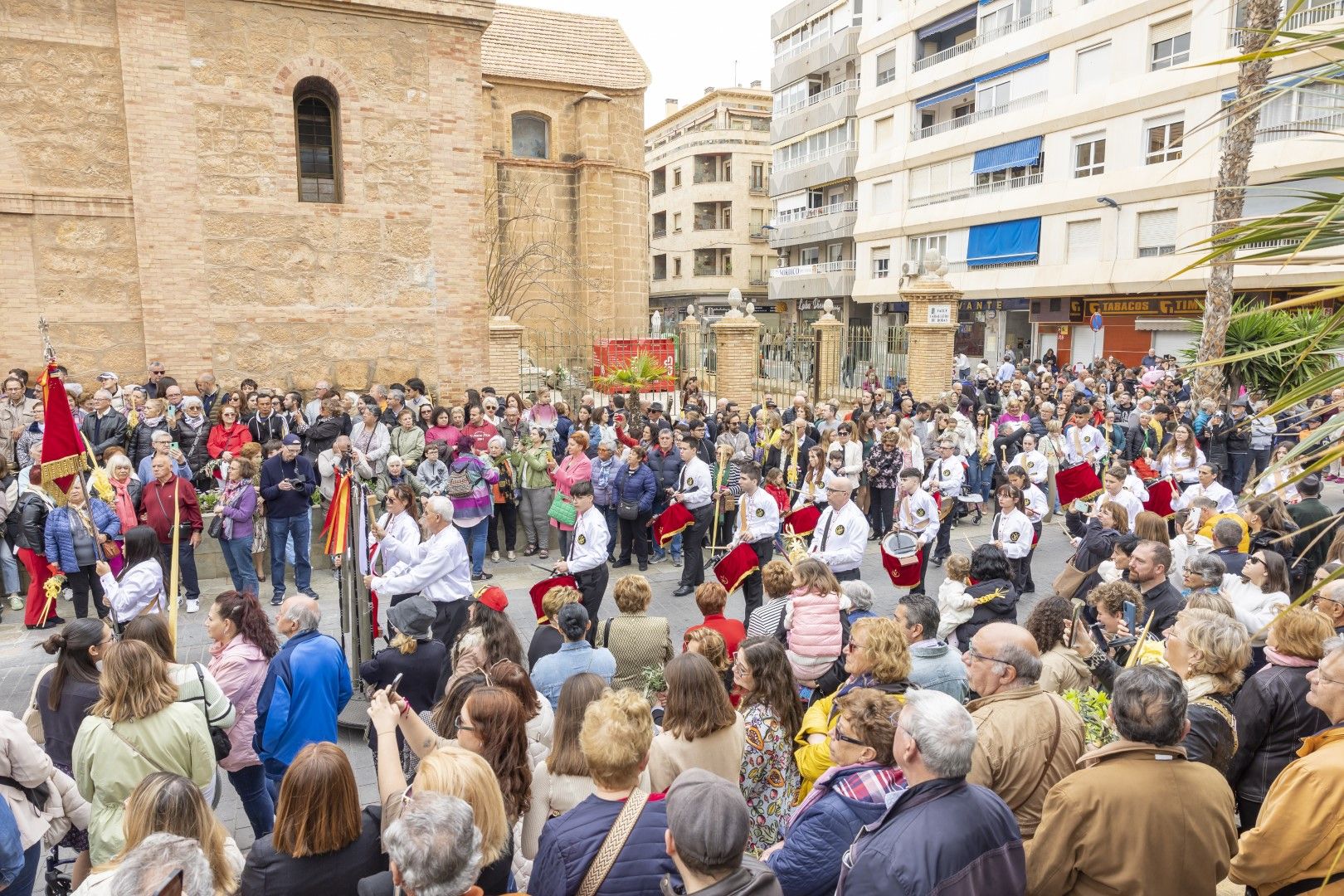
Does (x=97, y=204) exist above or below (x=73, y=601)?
above

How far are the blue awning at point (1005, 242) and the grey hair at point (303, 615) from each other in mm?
32198

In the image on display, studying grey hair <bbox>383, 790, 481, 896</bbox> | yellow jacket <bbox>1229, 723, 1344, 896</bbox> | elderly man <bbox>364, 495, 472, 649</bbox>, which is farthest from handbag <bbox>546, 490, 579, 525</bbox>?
yellow jacket <bbox>1229, 723, 1344, 896</bbox>

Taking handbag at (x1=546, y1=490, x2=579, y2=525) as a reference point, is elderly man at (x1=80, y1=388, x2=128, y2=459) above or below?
above

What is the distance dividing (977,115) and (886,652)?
3472 centimetres

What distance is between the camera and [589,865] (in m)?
3.22

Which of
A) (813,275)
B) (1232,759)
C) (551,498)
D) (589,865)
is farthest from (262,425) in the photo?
(813,275)

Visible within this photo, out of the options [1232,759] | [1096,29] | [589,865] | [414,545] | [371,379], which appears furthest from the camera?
[1096,29]

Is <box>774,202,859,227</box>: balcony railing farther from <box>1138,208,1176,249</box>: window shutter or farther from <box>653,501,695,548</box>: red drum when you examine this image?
<box>653,501,695,548</box>: red drum

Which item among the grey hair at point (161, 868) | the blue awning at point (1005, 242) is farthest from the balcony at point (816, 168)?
the grey hair at point (161, 868)

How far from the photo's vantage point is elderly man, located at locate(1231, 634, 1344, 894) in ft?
10.6

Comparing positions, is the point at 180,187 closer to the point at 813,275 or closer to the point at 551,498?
the point at 551,498

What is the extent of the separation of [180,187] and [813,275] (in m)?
34.9

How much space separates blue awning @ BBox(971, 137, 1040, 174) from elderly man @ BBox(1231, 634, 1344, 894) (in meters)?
32.7

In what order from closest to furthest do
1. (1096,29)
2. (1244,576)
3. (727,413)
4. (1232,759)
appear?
(1232,759) → (1244,576) → (727,413) → (1096,29)
